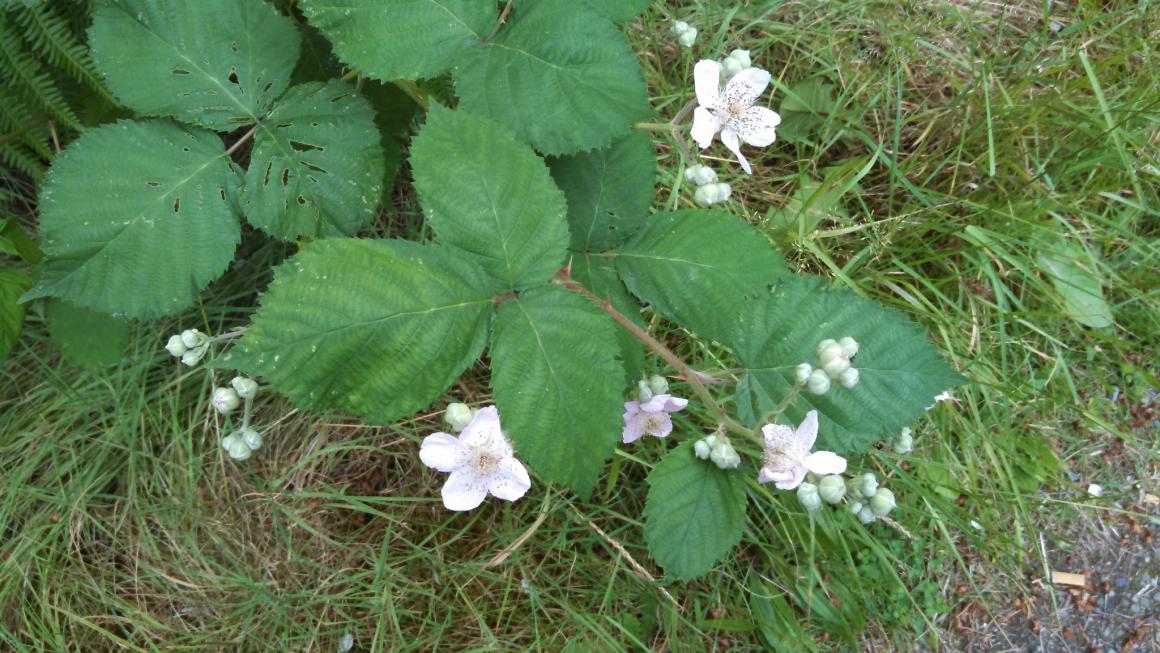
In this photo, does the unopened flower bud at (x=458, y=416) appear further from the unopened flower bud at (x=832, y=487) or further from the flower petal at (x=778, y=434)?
the unopened flower bud at (x=832, y=487)

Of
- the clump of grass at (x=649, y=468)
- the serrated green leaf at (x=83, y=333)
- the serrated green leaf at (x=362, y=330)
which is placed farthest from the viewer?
the clump of grass at (x=649, y=468)

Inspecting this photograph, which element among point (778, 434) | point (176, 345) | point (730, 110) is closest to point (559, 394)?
point (778, 434)

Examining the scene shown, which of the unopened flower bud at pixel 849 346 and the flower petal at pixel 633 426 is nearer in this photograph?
the unopened flower bud at pixel 849 346

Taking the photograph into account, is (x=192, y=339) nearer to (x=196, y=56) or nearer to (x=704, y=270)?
(x=196, y=56)

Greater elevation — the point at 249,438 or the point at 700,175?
the point at 700,175

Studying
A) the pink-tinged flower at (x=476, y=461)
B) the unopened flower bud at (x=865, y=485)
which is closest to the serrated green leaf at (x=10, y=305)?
the pink-tinged flower at (x=476, y=461)

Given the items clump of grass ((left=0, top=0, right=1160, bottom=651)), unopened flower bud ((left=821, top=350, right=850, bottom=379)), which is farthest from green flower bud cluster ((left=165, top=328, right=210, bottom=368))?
unopened flower bud ((left=821, top=350, right=850, bottom=379))

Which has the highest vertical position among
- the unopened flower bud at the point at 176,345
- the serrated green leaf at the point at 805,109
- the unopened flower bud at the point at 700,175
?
the unopened flower bud at the point at 700,175
